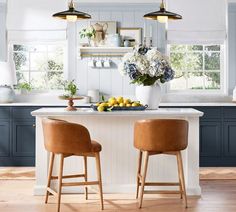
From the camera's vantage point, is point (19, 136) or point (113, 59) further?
point (113, 59)

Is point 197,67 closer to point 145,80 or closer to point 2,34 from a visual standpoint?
point 145,80

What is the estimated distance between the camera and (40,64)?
7.95 m

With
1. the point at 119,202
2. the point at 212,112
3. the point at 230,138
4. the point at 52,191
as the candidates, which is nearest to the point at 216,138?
the point at 230,138

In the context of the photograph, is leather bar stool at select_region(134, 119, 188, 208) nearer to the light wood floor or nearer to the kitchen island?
the light wood floor

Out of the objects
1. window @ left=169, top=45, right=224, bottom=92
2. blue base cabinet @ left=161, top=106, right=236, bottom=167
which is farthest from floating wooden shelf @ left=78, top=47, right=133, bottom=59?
blue base cabinet @ left=161, top=106, right=236, bottom=167

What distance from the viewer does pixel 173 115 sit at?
507 cm

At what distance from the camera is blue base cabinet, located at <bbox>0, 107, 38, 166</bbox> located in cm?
713

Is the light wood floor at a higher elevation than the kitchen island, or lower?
lower

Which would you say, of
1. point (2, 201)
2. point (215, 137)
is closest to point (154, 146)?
point (2, 201)

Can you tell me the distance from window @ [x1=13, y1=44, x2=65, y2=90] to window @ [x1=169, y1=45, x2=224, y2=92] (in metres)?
1.73

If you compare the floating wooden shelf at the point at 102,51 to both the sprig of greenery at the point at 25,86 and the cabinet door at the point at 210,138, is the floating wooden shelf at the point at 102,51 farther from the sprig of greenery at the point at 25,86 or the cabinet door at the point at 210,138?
the cabinet door at the point at 210,138

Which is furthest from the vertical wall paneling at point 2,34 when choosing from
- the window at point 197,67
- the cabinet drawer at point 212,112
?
the cabinet drawer at point 212,112

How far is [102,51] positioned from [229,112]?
6.70 feet

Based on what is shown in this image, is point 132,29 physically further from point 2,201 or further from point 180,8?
point 2,201
